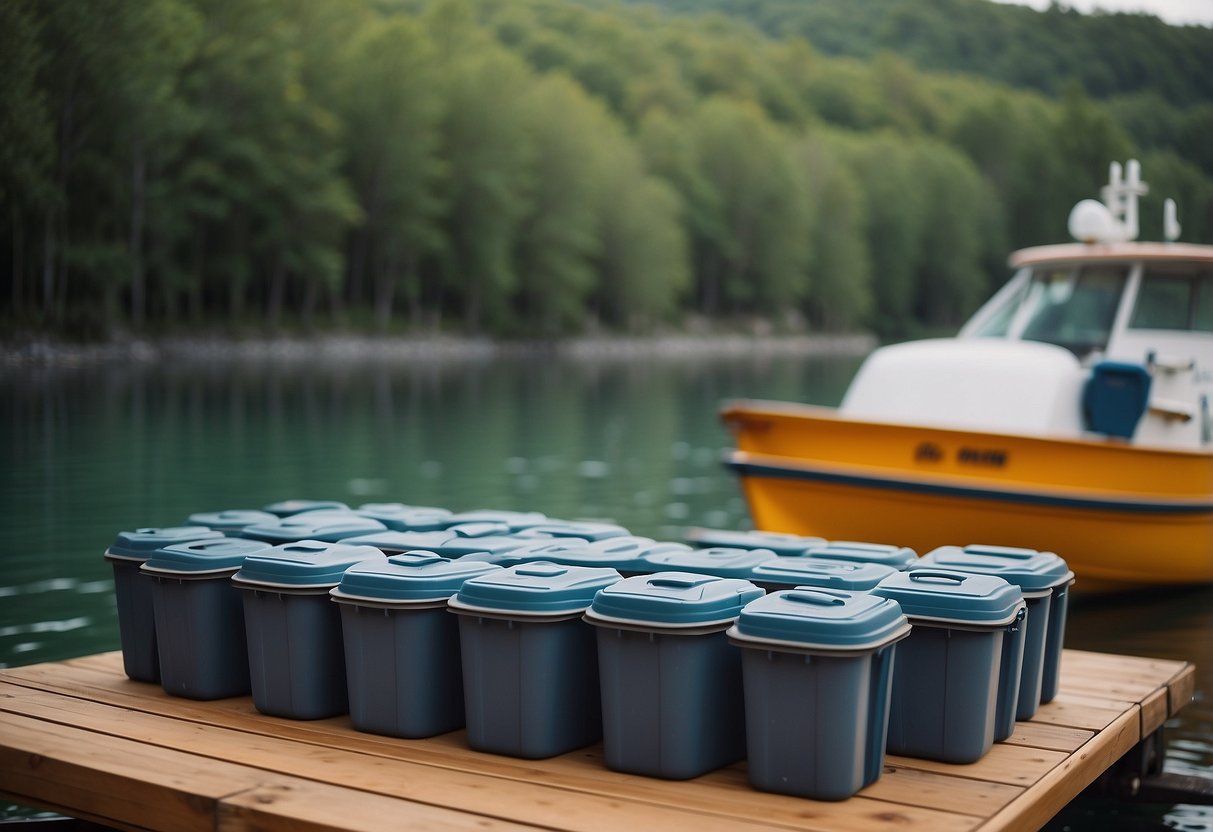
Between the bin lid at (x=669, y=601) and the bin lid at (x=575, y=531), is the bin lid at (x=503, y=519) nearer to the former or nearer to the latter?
the bin lid at (x=575, y=531)

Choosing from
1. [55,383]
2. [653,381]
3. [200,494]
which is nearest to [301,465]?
[200,494]

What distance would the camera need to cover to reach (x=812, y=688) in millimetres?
3969

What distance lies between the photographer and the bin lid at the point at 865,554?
5.32m

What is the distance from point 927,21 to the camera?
19275 centimetres

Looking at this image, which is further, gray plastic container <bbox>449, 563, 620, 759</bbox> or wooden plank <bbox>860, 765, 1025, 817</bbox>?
gray plastic container <bbox>449, 563, 620, 759</bbox>

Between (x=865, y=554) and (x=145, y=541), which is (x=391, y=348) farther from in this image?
(x=865, y=554)

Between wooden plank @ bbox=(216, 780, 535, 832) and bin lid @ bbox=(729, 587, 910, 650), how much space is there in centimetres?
92

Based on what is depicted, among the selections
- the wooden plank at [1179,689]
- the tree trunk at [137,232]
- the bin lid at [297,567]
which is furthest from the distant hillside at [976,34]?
the bin lid at [297,567]

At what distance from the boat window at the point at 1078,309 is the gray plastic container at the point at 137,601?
8.42 meters

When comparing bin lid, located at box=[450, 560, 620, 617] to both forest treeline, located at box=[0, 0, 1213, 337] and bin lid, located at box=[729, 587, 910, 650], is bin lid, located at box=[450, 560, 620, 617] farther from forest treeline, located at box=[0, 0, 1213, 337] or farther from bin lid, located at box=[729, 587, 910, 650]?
forest treeline, located at box=[0, 0, 1213, 337]

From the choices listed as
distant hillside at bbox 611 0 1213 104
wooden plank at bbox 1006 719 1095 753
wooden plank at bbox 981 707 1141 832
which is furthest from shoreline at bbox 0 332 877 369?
distant hillside at bbox 611 0 1213 104

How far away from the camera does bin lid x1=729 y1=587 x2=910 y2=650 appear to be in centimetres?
391

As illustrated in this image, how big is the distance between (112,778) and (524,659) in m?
1.39

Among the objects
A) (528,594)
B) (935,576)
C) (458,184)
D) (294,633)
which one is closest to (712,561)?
(935,576)
